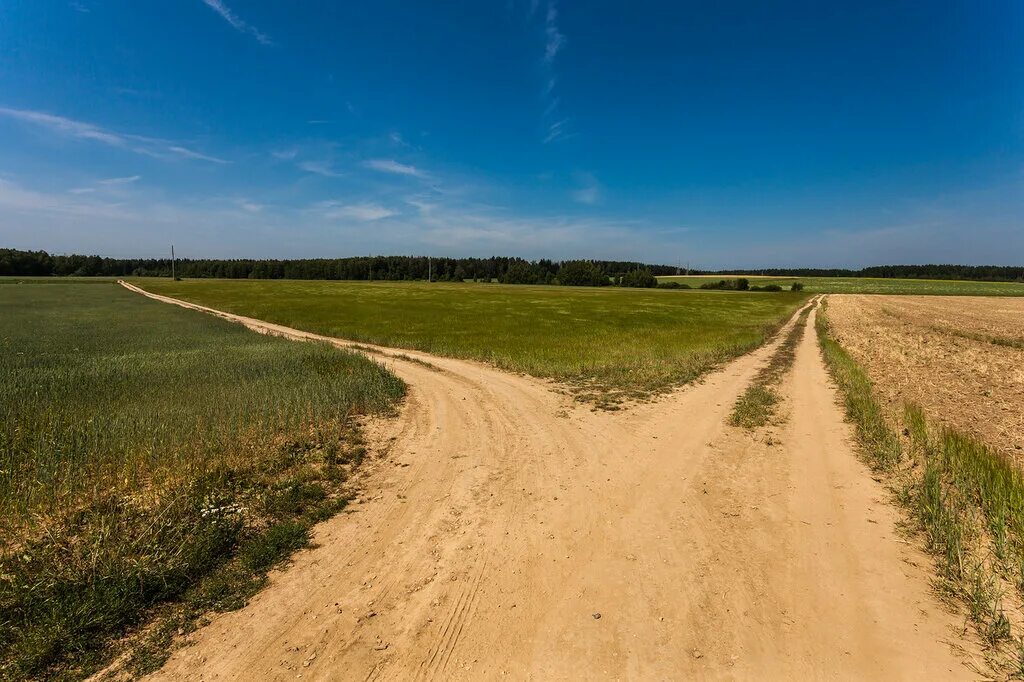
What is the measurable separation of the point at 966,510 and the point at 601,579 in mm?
7195

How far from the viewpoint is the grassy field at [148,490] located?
4988 millimetres

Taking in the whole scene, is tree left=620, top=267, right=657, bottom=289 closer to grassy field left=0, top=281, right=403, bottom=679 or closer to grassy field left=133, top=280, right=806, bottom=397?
grassy field left=133, top=280, right=806, bottom=397

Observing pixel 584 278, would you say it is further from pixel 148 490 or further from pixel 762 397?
pixel 148 490

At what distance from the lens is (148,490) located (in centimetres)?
767

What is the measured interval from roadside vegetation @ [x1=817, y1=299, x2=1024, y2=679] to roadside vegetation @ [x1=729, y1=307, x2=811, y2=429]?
2417 millimetres

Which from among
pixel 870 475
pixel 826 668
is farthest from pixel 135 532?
pixel 870 475

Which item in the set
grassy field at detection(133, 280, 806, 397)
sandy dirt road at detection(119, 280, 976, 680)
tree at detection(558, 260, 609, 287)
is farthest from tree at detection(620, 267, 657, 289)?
sandy dirt road at detection(119, 280, 976, 680)

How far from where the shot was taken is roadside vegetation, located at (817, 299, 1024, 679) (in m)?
5.12

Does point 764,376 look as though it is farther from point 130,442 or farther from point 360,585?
point 130,442

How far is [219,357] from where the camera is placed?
2058 centimetres

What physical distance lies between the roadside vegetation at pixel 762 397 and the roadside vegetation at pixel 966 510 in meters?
2.42

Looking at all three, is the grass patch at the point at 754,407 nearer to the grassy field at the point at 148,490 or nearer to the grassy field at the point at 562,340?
the grassy field at the point at 562,340

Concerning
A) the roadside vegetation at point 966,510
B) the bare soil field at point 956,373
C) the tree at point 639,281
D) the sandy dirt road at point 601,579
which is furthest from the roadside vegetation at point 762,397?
the tree at point 639,281

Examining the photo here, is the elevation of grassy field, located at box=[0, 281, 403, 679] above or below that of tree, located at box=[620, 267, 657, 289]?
below
